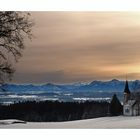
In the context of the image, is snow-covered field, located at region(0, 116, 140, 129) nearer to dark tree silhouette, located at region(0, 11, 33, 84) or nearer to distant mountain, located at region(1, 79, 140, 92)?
distant mountain, located at region(1, 79, 140, 92)

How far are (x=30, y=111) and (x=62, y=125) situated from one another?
1.03ft

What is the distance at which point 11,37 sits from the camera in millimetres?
23469

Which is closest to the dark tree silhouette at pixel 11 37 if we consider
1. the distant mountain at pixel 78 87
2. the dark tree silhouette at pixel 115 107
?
the distant mountain at pixel 78 87

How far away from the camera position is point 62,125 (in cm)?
2344

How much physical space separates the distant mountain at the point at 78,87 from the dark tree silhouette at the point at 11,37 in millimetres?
123

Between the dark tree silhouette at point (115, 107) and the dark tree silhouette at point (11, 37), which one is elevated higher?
the dark tree silhouette at point (11, 37)

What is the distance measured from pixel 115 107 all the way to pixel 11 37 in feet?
3.69

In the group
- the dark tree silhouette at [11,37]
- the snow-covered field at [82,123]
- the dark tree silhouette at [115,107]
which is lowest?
the snow-covered field at [82,123]

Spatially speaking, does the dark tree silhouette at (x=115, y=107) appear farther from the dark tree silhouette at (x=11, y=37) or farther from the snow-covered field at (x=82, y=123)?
the dark tree silhouette at (x=11, y=37)

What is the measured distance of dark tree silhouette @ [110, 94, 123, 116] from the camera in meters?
23.4

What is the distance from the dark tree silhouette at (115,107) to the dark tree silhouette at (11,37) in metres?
0.93

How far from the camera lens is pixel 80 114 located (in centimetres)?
2347

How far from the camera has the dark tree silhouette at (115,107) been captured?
2339 cm

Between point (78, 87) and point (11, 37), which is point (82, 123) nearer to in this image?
point (78, 87)
